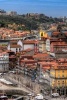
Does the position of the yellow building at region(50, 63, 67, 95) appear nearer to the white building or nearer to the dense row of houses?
the dense row of houses

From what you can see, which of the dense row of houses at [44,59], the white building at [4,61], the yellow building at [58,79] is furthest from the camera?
the white building at [4,61]

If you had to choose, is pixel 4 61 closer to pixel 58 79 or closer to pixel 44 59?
pixel 44 59

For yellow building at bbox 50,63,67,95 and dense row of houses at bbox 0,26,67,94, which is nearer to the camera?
yellow building at bbox 50,63,67,95

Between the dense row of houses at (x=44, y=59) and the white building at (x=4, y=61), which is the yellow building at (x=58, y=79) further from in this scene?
the white building at (x=4, y=61)

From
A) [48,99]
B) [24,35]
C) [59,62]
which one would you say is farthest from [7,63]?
[24,35]

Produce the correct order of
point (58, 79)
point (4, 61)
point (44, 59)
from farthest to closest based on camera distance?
point (4, 61), point (44, 59), point (58, 79)

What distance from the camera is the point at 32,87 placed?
35.8 m

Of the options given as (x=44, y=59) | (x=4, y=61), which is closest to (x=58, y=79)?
(x=44, y=59)

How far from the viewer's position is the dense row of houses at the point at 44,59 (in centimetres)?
3403

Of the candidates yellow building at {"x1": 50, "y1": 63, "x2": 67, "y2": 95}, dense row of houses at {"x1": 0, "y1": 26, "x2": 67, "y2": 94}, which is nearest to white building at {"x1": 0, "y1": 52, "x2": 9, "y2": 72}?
dense row of houses at {"x1": 0, "y1": 26, "x2": 67, "y2": 94}

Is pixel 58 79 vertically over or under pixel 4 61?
over

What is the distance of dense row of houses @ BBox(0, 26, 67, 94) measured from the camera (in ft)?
112

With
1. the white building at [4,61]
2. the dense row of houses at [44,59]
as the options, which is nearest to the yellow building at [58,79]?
the dense row of houses at [44,59]

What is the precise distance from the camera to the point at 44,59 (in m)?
41.1
